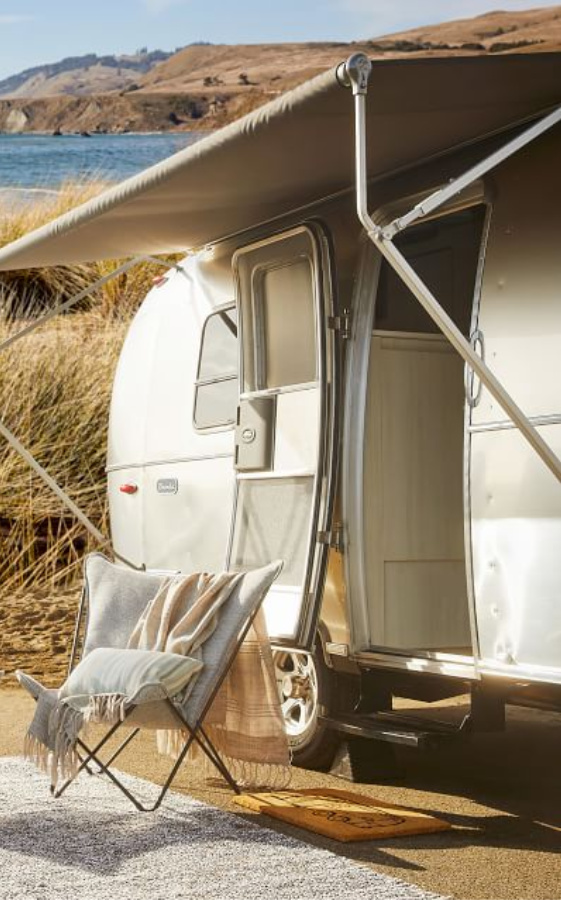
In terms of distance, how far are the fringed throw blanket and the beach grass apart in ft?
19.6

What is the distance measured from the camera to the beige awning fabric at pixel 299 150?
5000 mm

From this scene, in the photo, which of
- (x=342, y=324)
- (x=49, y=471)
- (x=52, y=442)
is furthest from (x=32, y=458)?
(x=52, y=442)

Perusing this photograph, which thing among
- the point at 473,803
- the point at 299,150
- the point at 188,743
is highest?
the point at 299,150

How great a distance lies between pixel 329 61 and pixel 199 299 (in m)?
34.5

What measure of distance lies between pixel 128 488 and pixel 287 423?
5.74 feet

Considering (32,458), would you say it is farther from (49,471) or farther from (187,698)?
(49,471)

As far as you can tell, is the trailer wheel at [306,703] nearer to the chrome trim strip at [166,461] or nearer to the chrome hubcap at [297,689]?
the chrome hubcap at [297,689]

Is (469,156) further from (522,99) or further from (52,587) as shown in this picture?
(52,587)

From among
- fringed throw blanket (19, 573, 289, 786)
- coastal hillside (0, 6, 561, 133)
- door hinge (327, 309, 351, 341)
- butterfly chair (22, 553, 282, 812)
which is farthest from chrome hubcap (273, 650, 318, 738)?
coastal hillside (0, 6, 561, 133)

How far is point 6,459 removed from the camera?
41.3 ft

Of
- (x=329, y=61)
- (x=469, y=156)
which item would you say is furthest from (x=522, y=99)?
(x=329, y=61)

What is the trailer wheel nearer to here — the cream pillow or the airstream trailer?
the airstream trailer

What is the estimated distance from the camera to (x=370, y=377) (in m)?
6.25

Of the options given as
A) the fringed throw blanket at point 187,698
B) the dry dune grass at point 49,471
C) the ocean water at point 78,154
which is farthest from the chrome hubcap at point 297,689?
the ocean water at point 78,154
